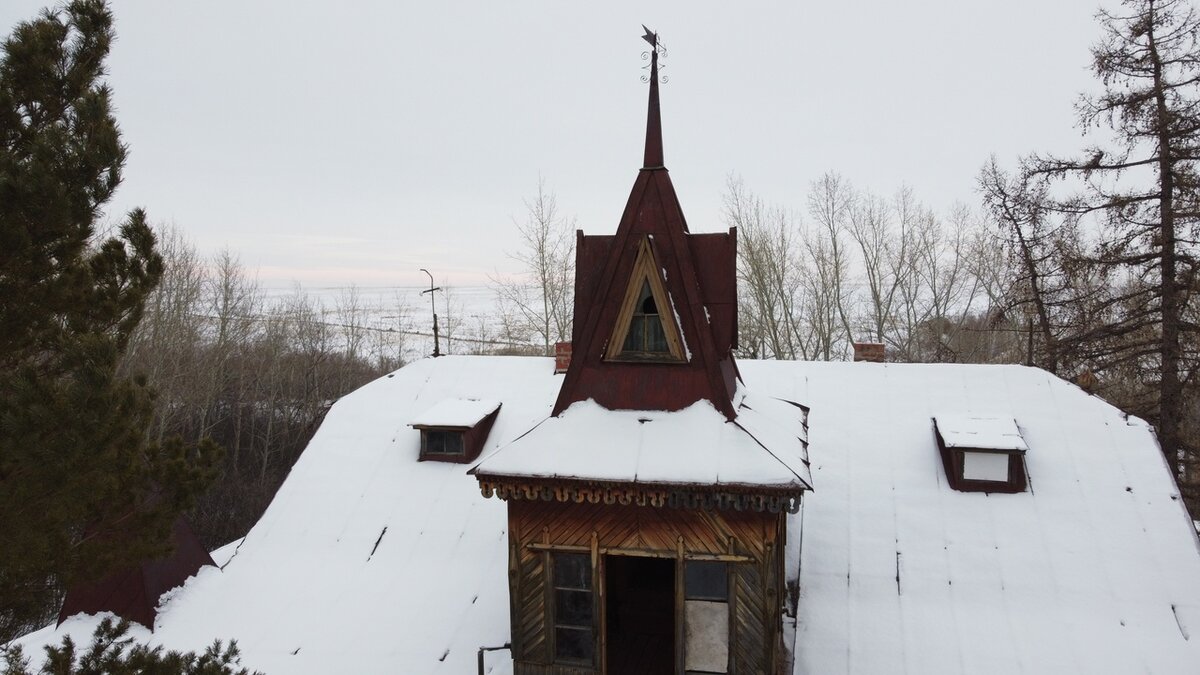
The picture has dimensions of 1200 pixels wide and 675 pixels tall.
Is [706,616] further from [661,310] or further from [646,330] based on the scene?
[661,310]

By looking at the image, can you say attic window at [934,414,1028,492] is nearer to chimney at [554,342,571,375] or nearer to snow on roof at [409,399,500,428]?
chimney at [554,342,571,375]

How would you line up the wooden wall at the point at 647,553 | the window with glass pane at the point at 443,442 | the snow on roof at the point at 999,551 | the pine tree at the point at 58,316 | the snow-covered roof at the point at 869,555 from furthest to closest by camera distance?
the window with glass pane at the point at 443,442, the snow-covered roof at the point at 869,555, the snow on roof at the point at 999,551, the wooden wall at the point at 647,553, the pine tree at the point at 58,316

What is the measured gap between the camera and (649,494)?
789cm

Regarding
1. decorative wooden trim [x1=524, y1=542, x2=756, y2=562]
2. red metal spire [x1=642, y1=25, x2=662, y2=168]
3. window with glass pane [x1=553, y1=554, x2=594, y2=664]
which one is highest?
red metal spire [x1=642, y1=25, x2=662, y2=168]

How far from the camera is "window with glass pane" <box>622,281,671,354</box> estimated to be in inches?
342

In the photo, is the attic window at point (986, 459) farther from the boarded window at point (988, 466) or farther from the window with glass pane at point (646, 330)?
the window with glass pane at point (646, 330)

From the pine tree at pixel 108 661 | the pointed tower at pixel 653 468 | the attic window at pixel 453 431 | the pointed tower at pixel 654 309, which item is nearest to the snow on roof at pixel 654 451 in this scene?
the pointed tower at pixel 653 468

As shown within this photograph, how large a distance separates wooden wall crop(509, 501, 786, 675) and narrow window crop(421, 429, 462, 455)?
4.60 metres

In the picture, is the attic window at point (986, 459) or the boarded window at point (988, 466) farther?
the boarded window at point (988, 466)

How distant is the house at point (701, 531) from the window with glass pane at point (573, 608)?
29 millimetres

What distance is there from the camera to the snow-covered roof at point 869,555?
8.98 meters

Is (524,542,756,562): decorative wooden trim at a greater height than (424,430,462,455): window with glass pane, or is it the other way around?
(424,430,462,455): window with glass pane

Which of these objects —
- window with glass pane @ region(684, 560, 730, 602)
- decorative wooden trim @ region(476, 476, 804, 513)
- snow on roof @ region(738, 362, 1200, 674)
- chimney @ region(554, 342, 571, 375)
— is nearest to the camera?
decorative wooden trim @ region(476, 476, 804, 513)

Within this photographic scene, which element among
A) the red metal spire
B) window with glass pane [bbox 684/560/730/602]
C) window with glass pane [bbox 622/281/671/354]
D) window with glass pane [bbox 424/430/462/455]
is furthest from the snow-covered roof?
the red metal spire
